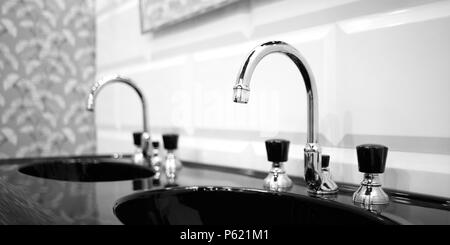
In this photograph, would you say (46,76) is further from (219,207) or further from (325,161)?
(325,161)

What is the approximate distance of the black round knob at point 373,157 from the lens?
603 mm

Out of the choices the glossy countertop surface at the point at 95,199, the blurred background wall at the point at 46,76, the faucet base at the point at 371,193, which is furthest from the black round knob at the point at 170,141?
the blurred background wall at the point at 46,76

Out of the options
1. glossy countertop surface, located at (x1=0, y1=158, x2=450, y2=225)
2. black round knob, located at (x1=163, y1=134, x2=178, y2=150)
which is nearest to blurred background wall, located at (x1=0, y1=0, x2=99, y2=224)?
glossy countertop surface, located at (x1=0, y1=158, x2=450, y2=225)

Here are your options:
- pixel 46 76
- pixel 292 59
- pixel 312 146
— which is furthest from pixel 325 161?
pixel 46 76

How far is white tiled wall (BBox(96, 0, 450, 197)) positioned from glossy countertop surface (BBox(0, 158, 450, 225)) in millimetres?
57

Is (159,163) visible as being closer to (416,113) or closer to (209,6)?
(209,6)

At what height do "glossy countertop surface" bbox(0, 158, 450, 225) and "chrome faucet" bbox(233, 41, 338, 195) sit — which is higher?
"chrome faucet" bbox(233, 41, 338, 195)

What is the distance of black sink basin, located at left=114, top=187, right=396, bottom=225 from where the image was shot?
2.19ft

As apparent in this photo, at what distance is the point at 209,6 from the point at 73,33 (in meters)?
0.85

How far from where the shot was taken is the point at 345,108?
78cm

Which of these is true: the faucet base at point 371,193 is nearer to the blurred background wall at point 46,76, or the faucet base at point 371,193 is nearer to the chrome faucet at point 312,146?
the chrome faucet at point 312,146

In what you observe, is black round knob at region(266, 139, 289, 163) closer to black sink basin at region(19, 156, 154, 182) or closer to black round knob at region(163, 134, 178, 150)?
black round knob at region(163, 134, 178, 150)

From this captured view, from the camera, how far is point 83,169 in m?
1.26
